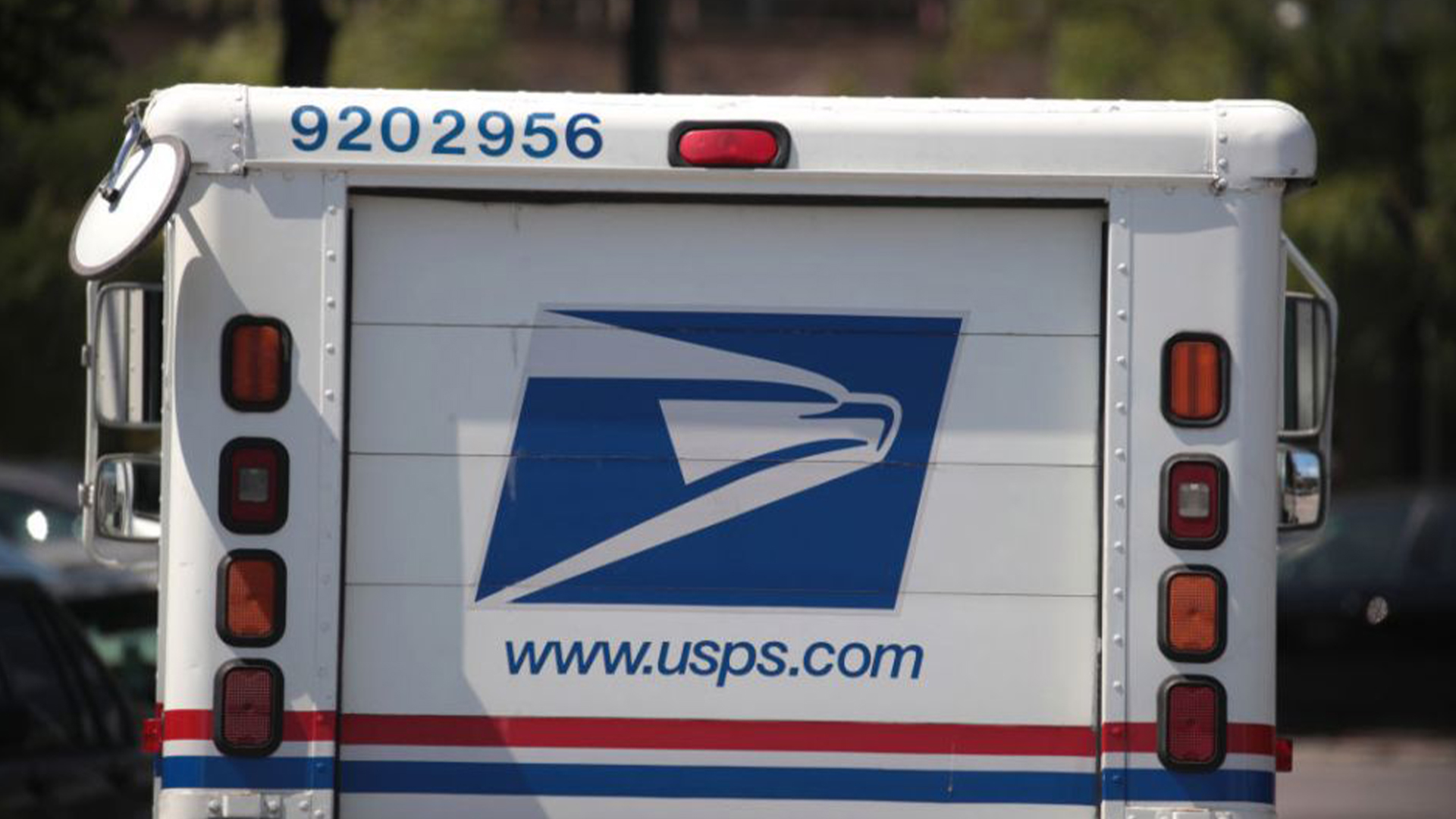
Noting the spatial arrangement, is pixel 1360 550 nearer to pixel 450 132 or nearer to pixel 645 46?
pixel 645 46

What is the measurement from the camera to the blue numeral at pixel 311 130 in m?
5.15

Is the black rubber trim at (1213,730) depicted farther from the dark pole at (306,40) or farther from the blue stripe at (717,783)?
the dark pole at (306,40)

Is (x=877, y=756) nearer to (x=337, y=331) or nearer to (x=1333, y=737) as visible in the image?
(x=337, y=331)

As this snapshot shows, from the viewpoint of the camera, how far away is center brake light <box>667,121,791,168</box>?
17.0ft

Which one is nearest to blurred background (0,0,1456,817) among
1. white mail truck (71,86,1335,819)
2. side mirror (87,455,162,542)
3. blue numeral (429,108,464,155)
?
side mirror (87,455,162,542)

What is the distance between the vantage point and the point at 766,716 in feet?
16.9

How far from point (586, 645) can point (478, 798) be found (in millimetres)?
391

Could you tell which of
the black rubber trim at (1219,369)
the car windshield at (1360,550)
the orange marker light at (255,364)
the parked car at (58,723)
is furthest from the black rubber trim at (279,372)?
the car windshield at (1360,550)

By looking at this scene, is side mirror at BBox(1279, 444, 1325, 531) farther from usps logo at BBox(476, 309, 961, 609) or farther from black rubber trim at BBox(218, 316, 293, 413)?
black rubber trim at BBox(218, 316, 293, 413)

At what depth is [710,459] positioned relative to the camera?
517 cm

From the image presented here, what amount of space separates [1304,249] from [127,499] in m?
14.7

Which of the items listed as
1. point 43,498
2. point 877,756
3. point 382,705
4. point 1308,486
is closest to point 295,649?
point 382,705

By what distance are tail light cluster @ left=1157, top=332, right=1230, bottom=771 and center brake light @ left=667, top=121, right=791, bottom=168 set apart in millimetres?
933

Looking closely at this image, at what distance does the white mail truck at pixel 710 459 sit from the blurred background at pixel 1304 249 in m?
1.11
